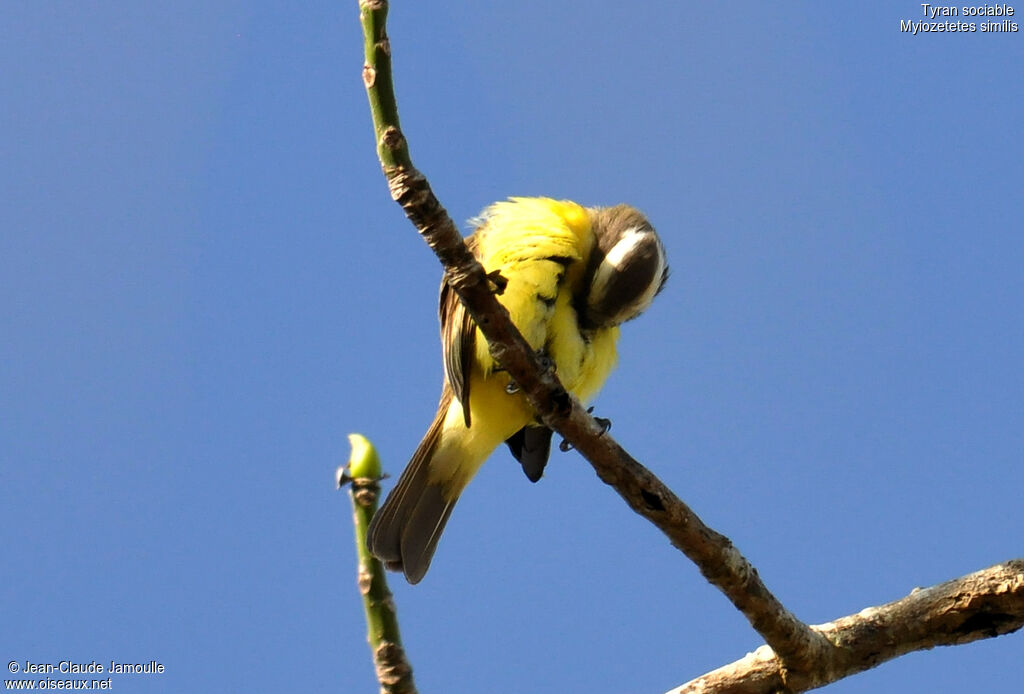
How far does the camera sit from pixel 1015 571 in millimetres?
4051

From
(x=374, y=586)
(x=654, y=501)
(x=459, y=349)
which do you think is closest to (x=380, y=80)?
(x=374, y=586)

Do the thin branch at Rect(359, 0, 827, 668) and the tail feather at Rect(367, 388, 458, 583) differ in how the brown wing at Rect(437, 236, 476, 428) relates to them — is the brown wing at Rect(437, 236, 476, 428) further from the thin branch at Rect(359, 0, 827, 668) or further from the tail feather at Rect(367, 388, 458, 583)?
the thin branch at Rect(359, 0, 827, 668)

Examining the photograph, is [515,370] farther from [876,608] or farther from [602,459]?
[876,608]

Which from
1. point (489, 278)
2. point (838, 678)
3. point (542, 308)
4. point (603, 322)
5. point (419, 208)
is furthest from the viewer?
point (603, 322)

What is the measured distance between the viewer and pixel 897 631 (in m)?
4.20

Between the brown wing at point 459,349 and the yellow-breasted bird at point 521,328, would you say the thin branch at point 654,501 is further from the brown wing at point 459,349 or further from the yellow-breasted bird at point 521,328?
the brown wing at point 459,349

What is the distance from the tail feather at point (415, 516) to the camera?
528 cm

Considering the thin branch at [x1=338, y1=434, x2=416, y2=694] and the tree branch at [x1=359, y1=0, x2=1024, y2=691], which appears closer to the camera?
the thin branch at [x1=338, y1=434, x2=416, y2=694]

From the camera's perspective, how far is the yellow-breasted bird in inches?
195

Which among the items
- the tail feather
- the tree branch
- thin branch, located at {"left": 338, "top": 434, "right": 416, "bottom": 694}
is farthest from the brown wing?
thin branch, located at {"left": 338, "top": 434, "right": 416, "bottom": 694}

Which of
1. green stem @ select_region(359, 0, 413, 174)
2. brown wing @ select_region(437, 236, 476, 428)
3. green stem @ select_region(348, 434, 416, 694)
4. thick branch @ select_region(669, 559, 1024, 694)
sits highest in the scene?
brown wing @ select_region(437, 236, 476, 428)

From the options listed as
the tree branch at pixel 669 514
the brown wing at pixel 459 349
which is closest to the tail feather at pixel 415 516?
the brown wing at pixel 459 349

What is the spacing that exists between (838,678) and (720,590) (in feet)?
1.99

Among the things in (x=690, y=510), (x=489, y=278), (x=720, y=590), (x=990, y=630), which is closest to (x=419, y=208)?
(x=489, y=278)
